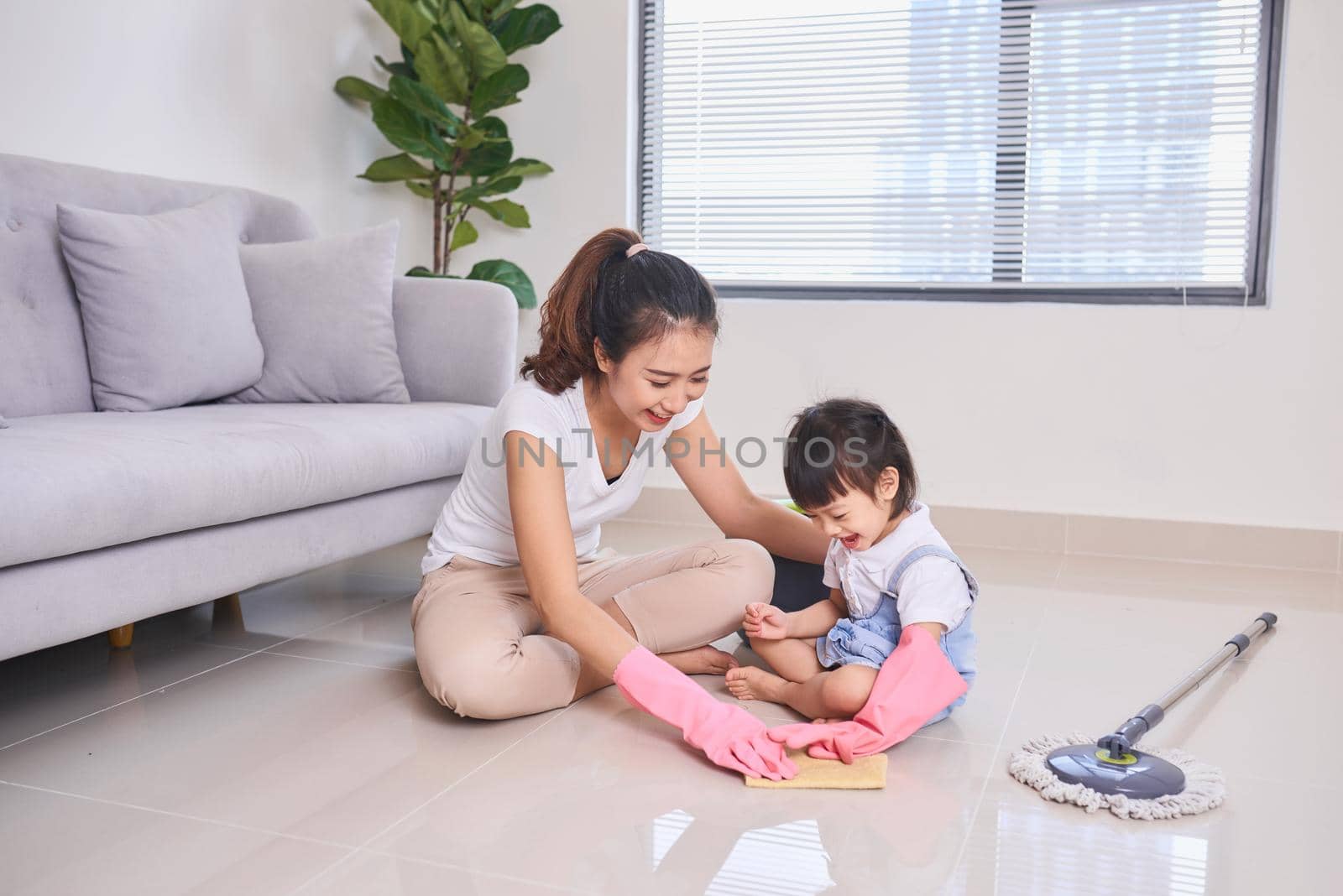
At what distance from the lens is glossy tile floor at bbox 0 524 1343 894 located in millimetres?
1182

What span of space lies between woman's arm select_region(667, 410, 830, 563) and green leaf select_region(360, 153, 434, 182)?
1.82 metres

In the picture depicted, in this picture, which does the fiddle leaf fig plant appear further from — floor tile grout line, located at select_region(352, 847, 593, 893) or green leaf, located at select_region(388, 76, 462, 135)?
floor tile grout line, located at select_region(352, 847, 593, 893)

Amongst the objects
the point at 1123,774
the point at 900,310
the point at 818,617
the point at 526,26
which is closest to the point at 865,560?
the point at 818,617

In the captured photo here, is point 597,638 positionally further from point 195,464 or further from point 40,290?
point 40,290

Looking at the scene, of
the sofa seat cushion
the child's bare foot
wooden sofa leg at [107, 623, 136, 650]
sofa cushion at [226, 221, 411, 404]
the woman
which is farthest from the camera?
sofa cushion at [226, 221, 411, 404]

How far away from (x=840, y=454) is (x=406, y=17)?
2228mm

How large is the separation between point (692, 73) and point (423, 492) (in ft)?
6.26

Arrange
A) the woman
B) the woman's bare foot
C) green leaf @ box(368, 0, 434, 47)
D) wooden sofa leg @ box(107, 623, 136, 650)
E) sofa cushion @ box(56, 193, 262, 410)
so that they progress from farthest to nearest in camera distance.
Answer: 1. green leaf @ box(368, 0, 434, 47)
2. sofa cushion @ box(56, 193, 262, 410)
3. wooden sofa leg @ box(107, 623, 136, 650)
4. the woman's bare foot
5. the woman

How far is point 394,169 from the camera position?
10.9 ft

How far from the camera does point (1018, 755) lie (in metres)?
1.50

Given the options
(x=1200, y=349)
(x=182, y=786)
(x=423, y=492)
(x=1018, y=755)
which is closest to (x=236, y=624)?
(x=423, y=492)

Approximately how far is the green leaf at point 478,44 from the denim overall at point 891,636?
2155mm

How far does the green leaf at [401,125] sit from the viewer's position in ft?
10.6

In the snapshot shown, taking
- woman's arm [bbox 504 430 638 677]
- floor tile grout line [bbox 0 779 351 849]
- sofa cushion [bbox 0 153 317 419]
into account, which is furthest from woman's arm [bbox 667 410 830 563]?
sofa cushion [bbox 0 153 317 419]
